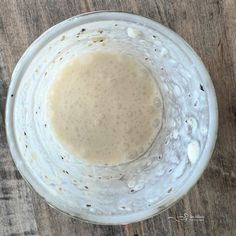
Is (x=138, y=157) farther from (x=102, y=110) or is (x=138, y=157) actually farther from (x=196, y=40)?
(x=196, y=40)

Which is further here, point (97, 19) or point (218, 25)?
point (218, 25)

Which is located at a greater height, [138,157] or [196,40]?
[196,40]

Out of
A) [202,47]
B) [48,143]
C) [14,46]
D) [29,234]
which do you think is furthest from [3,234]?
[202,47]

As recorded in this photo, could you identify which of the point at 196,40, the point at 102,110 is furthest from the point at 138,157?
the point at 196,40

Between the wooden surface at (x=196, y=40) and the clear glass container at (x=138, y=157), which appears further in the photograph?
the wooden surface at (x=196, y=40)

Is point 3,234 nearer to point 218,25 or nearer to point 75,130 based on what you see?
point 75,130

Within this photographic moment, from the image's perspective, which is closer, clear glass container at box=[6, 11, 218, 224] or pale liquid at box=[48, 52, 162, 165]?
clear glass container at box=[6, 11, 218, 224]

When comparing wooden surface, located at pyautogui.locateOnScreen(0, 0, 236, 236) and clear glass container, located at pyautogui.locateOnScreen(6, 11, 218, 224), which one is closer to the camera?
clear glass container, located at pyautogui.locateOnScreen(6, 11, 218, 224)

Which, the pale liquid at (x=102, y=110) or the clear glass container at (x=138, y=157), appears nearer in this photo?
the clear glass container at (x=138, y=157)
